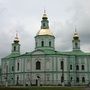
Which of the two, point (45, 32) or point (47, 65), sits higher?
point (45, 32)

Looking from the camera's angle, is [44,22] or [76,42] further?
[76,42]

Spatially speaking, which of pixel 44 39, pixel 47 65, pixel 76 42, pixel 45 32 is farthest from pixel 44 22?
pixel 47 65

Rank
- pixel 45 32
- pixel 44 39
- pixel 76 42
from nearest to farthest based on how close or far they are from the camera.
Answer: pixel 44 39 < pixel 45 32 < pixel 76 42

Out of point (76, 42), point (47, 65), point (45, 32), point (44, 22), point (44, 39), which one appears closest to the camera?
point (47, 65)

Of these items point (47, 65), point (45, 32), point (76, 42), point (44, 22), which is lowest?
point (47, 65)

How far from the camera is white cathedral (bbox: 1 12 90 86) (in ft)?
258

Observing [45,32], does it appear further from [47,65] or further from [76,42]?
[47,65]

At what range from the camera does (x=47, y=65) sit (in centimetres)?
7894

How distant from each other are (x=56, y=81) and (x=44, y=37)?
508 inches

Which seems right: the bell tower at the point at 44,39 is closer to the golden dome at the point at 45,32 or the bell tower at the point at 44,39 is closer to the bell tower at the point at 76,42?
the golden dome at the point at 45,32

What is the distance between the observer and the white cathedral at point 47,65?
7856 centimetres

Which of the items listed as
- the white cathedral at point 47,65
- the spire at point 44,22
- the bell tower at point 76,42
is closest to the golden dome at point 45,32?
the white cathedral at point 47,65

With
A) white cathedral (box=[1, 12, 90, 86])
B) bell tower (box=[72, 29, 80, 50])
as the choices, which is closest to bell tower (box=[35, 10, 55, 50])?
white cathedral (box=[1, 12, 90, 86])

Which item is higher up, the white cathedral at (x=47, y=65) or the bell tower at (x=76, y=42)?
the bell tower at (x=76, y=42)
